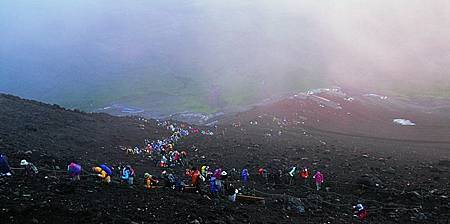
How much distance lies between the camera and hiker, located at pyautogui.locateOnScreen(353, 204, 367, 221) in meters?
19.0

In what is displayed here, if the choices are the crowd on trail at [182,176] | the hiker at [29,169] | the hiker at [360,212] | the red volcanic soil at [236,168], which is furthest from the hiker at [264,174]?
the hiker at [29,169]

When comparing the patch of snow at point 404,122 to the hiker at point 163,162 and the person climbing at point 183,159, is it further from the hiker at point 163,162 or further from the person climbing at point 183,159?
the hiker at point 163,162

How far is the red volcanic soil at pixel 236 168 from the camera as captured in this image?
14883 millimetres

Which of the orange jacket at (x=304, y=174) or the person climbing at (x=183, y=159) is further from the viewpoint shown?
the person climbing at (x=183, y=159)

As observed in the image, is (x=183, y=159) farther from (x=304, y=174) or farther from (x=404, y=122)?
(x=404, y=122)

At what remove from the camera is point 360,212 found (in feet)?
64.0

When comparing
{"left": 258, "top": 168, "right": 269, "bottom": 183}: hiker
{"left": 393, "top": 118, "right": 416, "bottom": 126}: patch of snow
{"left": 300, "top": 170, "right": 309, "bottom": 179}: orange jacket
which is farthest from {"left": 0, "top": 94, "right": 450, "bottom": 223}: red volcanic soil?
{"left": 393, "top": 118, "right": 416, "bottom": 126}: patch of snow

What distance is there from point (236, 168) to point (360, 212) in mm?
11361

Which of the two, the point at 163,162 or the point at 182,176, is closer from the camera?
the point at 182,176

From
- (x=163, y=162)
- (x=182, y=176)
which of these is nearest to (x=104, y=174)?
(x=182, y=176)

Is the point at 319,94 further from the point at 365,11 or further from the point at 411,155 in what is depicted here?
the point at 365,11

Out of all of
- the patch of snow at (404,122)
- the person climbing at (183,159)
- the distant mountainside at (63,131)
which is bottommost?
the patch of snow at (404,122)

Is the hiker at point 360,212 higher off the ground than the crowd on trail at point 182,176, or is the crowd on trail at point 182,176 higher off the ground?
the crowd on trail at point 182,176

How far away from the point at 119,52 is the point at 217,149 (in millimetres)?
119596
